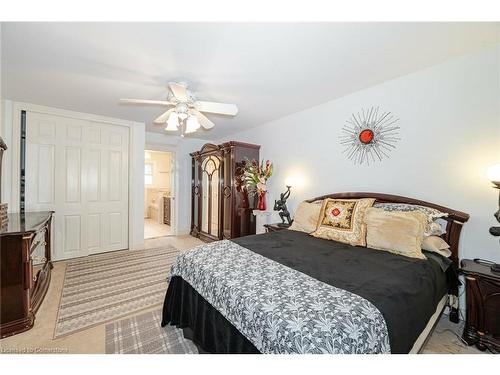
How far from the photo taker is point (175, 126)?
2391 mm

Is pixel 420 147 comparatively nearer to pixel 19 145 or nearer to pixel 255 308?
pixel 255 308

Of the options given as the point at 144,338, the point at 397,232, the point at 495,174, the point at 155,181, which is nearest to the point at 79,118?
the point at 144,338

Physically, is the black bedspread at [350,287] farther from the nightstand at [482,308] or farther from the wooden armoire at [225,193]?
the wooden armoire at [225,193]

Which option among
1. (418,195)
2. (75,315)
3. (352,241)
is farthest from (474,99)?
(75,315)

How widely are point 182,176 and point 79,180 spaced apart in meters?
2.11

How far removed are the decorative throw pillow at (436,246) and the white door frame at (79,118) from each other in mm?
4328

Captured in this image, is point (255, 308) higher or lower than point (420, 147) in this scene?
lower

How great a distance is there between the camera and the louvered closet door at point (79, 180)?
3.29 metres

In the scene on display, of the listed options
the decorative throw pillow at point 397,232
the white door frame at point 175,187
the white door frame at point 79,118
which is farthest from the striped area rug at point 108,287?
the decorative throw pillow at point 397,232

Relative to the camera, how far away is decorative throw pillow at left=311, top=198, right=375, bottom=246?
7.13 feet

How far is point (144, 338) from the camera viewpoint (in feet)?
5.78
